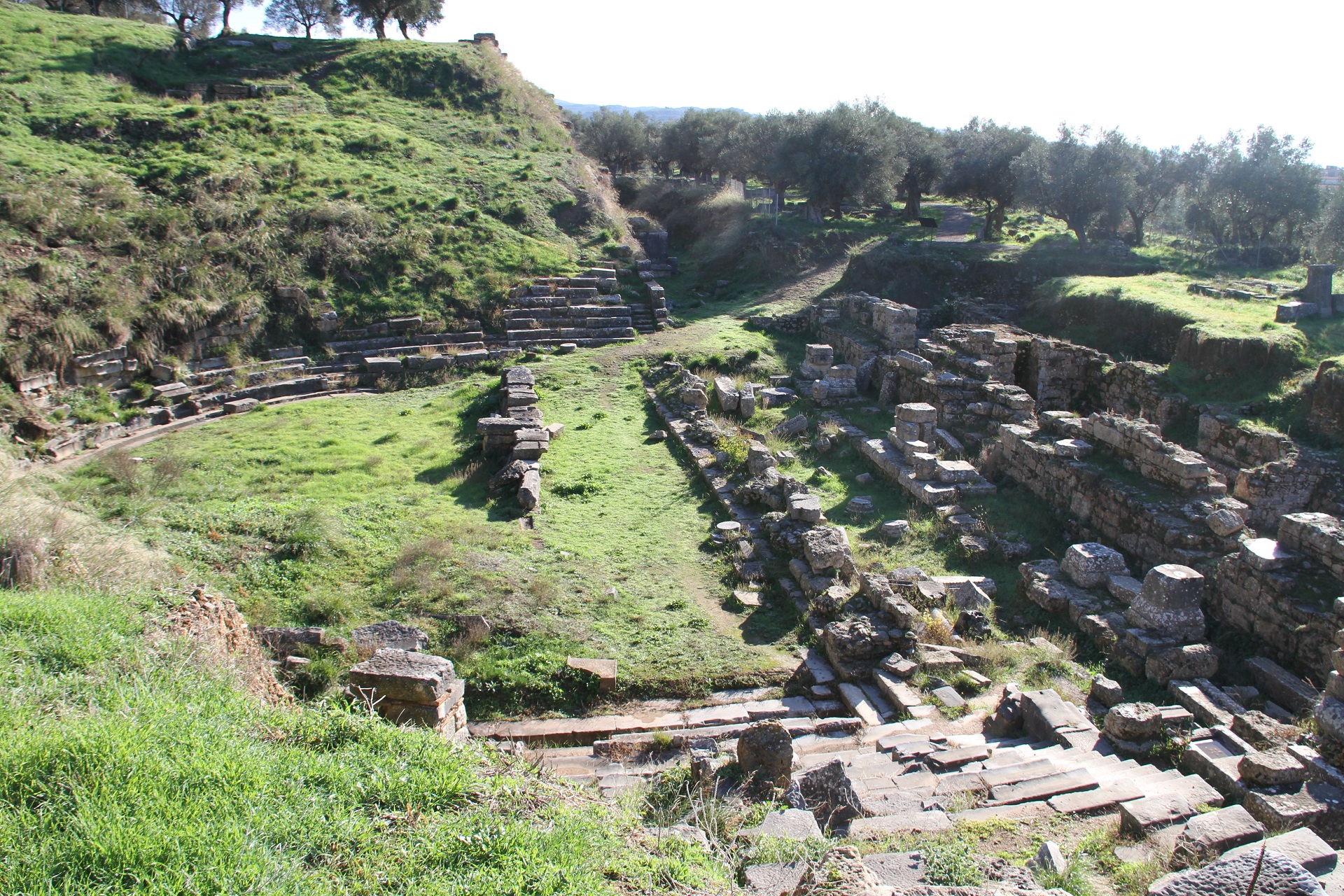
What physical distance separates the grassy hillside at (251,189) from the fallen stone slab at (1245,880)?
20.8 m

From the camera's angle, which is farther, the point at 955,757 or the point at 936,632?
the point at 936,632

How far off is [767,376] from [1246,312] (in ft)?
42.9

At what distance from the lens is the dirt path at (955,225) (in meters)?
36.7

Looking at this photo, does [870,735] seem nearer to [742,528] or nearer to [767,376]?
[742,528]

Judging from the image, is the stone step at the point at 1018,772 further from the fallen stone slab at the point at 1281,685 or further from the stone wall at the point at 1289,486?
the stone wall at the point at 1289,486

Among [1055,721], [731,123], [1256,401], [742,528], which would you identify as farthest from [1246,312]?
[731,123]

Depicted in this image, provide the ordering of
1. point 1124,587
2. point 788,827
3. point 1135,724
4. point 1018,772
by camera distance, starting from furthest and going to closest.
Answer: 1. point 1124,587
2. point 1135,724
3. point 1018,772
4. point 788,827

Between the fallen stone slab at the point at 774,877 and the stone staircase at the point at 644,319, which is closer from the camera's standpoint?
the fallen stone slab at the point at 774,877

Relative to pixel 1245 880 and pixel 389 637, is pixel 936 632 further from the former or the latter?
pixel 389 637

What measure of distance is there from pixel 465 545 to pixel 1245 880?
984 cm

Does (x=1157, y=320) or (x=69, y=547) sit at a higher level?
(x=1157, y=320)

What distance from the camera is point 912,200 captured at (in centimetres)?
4084

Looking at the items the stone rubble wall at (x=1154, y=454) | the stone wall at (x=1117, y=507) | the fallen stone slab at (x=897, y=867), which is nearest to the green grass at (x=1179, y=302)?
the stone rubble wall at (x=1154, y=454)

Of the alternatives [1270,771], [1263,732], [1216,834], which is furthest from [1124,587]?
[1216,834]
